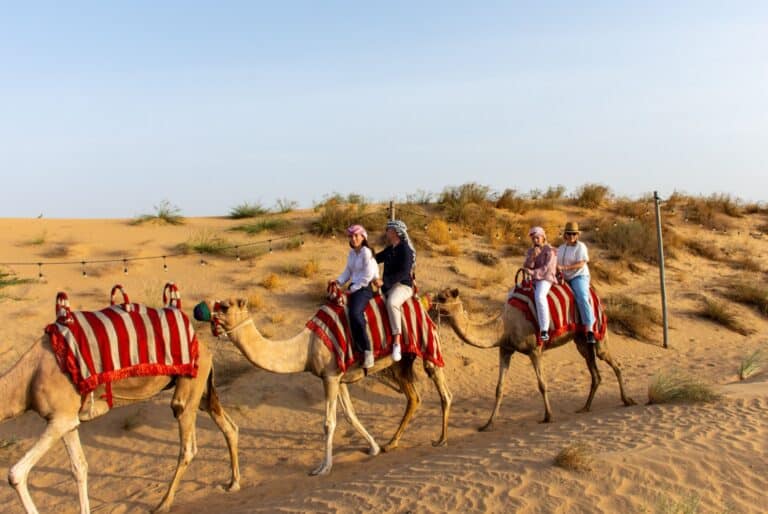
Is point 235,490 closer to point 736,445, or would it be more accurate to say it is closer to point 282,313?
point 736,445

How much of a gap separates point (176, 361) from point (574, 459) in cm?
397

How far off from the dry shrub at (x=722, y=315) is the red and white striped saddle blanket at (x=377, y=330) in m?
10.3

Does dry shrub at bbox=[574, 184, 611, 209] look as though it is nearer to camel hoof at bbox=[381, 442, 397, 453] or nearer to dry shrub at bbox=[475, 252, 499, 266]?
dry shrub at bbox=[475, 252, 499, 266]

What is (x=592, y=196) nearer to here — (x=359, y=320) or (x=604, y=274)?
(x=604, y=274)

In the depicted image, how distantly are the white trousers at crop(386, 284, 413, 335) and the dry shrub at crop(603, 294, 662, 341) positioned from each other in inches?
321

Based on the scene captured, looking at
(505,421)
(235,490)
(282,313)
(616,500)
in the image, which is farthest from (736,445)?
(282,313)

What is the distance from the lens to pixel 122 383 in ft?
23.5

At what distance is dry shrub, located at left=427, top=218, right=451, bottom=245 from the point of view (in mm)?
19172

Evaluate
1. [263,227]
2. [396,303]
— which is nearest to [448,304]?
[396,303]

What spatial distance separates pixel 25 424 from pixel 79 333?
4612mm

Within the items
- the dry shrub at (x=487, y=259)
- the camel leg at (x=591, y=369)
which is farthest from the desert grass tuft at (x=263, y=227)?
the camel leg at (x=591, y=369)

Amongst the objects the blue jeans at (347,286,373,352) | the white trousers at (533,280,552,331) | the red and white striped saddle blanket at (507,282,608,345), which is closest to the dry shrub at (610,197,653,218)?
Answer: the red and white striped saddle blanket at (507,282,608,345)

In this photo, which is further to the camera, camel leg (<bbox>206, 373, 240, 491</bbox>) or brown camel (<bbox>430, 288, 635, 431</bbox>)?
brown camel (<bbox>430, 288, 635, 431</bbox>)

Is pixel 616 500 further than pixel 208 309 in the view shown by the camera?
No
